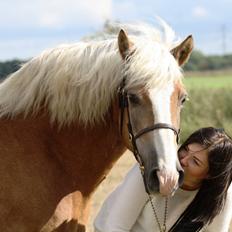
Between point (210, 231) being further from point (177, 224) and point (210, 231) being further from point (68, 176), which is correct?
point (68, 176)

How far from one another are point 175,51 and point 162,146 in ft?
2.51

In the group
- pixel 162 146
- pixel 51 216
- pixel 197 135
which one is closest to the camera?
pixel 162 146

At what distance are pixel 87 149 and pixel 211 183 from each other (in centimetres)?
83

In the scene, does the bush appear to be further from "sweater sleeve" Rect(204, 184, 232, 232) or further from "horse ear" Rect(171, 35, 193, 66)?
"horse ear" Rect(171, 35, 193, 66)

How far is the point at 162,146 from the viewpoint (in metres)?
3.29

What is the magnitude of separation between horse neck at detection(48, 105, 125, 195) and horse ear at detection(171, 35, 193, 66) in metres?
0.56

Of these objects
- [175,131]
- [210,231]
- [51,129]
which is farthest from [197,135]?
[51,129]

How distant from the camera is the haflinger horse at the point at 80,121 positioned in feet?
11.3

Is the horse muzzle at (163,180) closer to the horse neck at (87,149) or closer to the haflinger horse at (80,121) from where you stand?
the haflinger horse at (80,121)

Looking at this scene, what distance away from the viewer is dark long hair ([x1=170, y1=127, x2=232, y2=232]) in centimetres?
367

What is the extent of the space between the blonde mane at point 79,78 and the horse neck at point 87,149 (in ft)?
0.23

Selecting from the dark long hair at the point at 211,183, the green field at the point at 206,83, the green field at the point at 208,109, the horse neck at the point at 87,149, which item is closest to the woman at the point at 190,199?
the dark long hair at the point at 211,183

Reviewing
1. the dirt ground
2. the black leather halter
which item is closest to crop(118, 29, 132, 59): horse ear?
the black leather halter

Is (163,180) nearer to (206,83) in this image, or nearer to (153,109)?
(153,109)
